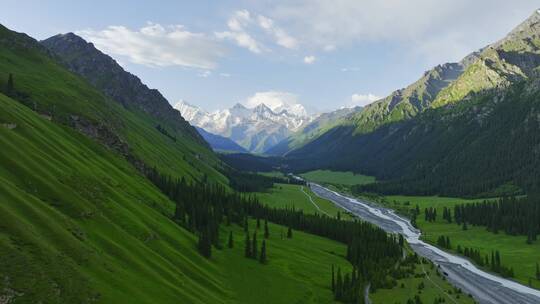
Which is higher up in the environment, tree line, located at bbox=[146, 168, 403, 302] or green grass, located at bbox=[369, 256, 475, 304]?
tree line, located at bbox=[146, 168, 403, 302]

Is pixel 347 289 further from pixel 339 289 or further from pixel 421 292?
pixel 421 292

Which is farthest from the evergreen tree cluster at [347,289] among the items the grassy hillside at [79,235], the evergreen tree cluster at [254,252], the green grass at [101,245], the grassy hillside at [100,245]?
the grassy hillside at [79,235]

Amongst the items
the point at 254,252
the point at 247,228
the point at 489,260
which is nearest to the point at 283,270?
the point at 254,252

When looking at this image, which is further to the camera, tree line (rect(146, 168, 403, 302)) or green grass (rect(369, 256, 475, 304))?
tree line (rect(146, 168, 403, 302))

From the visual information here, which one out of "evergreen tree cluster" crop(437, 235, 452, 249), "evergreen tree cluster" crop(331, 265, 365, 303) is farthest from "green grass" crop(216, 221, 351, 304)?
"evergreen tree cluster" crop(437, 235, 452, 249)

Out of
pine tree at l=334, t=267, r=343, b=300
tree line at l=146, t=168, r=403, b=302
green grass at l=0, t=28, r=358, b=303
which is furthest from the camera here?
tree line at l=146, t=168, r=403, b=302

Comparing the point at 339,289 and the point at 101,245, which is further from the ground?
the point at 101,245

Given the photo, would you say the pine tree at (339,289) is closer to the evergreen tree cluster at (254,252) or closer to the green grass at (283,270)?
the green grass at (283,270)

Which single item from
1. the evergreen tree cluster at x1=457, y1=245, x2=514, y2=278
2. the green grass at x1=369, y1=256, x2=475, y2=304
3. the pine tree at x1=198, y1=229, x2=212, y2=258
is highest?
the pine tree at x1=198, y1=229, x2=212, y2=258

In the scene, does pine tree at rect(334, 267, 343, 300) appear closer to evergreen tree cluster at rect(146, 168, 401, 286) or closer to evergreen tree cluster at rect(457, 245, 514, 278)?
evergreen tree cluster at rect(146, 168, 401, 286)
